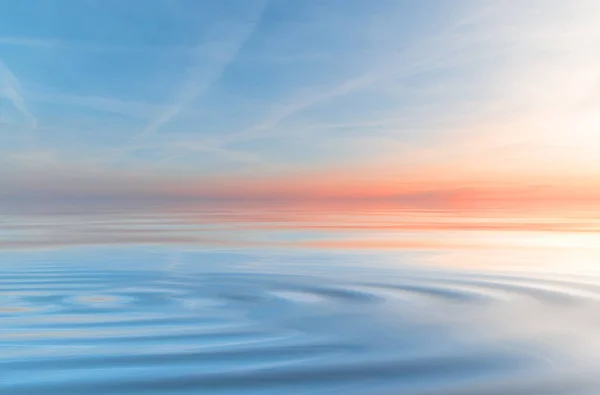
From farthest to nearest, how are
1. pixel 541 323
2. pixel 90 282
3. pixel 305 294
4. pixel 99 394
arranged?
pixel 90 282, pixel 305 294, pixel 541 323, pixel 99 394

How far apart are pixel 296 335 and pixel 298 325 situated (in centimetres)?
43

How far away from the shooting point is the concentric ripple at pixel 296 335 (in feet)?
13.9

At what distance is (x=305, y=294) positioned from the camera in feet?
25.7

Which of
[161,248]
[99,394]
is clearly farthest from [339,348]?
[161,248]

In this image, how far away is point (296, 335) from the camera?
5.54 meters

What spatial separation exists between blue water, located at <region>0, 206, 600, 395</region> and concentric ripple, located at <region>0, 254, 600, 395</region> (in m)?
0.02

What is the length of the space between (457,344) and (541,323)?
50.9 inches

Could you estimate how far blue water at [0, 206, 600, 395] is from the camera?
4258mm

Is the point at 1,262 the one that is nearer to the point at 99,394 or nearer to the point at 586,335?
the point at 99,394

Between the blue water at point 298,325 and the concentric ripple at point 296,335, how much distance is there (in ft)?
0.06

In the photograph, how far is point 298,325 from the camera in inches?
235

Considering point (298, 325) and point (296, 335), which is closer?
point (296, 335)

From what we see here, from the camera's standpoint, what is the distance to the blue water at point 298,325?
168 inches

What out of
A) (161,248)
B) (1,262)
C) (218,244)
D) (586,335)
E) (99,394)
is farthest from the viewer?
(218,244)
